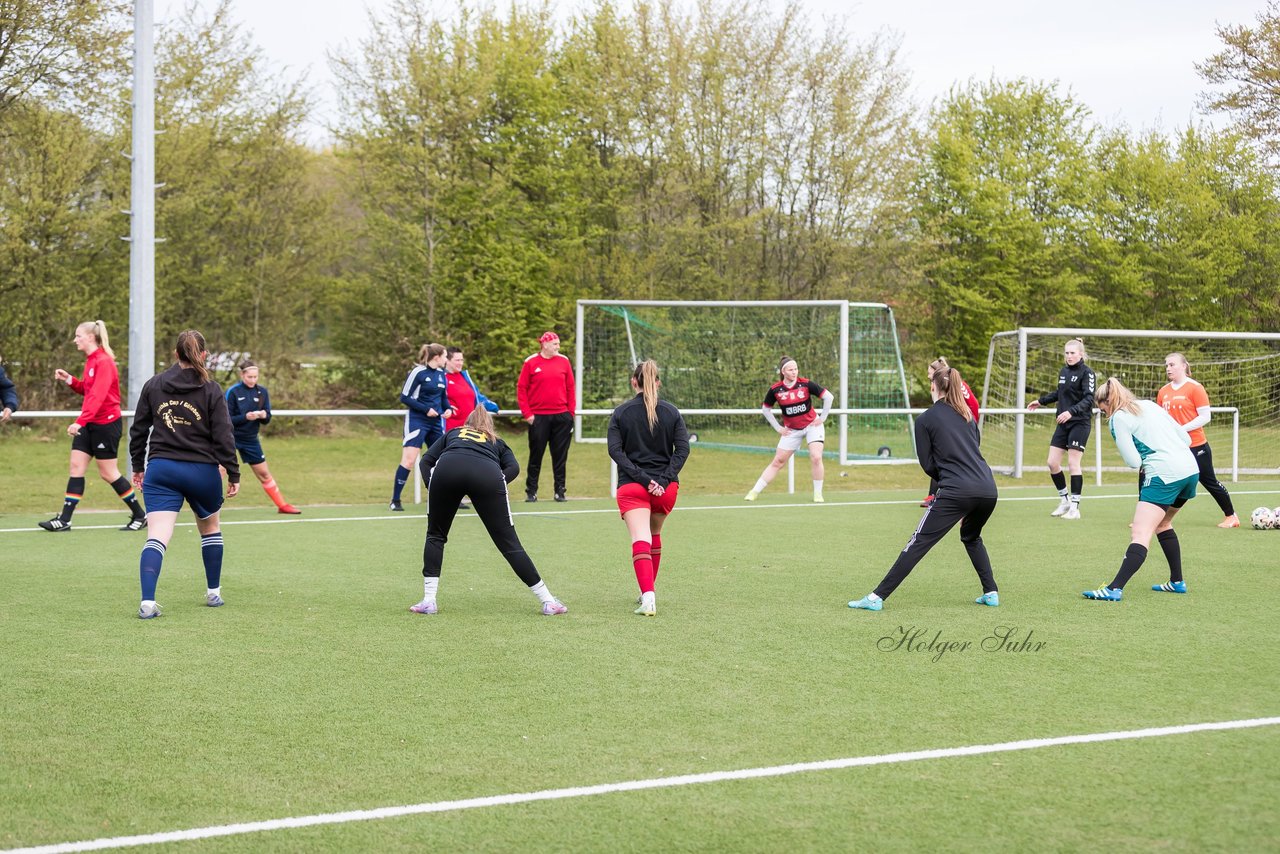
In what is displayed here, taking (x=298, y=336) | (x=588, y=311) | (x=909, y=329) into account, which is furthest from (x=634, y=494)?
(x=909, y=329)

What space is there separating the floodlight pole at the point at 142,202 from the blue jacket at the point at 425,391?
3.54 meters

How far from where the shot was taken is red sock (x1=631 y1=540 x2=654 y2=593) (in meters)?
8.05

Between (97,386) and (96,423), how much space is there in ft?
1.33

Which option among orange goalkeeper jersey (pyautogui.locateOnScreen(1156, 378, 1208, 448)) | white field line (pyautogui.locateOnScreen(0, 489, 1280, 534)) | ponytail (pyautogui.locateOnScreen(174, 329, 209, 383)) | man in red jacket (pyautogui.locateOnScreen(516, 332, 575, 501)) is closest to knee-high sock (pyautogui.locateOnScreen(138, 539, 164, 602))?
ponytail (pyautogui.locateOnScreen(174, 329, 209, 383))

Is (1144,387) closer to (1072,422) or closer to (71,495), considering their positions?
(1072,422)

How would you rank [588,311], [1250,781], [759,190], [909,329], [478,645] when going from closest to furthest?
[1250,781]
[478,645]
[588,311]
[759,190]
[909,329]

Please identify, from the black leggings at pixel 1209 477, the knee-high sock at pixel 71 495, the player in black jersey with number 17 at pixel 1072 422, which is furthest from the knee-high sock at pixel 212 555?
the player in black jersey with number 17 at pixel 1072 422

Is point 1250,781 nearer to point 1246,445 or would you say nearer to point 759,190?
point 1246,445

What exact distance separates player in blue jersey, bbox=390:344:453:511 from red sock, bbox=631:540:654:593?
6250 millimetres

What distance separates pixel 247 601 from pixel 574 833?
498 centimetres

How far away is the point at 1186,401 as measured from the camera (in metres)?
11.9

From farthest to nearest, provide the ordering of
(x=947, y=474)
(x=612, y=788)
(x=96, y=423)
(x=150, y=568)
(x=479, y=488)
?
(x=96, y=423)
(x=947, y=474)
(x=150, y=568)
(x=479, y=488)
(x=612, y=788)

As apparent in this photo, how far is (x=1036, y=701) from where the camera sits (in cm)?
592

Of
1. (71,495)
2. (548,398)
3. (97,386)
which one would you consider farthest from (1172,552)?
(71,495)
